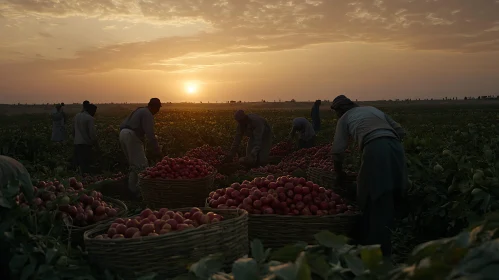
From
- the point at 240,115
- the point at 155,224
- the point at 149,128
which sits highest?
the point at 240,115

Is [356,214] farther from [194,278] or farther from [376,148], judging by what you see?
[194,278]

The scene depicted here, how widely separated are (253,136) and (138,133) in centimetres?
269

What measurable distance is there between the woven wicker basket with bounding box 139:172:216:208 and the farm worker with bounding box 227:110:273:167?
3.01 metres

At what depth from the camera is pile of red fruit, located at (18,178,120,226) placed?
394 centimetres

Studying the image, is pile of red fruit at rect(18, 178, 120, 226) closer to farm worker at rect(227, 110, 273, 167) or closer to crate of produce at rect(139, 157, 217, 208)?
crate of produce at rect(139, 157, 217, 208)

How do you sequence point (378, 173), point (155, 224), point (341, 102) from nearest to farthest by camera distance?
point (155, 224) → point (378, 173) → point (341, 102)

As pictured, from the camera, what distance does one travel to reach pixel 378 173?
501 cm

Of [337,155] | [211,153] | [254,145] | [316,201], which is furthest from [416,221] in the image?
[211,153]

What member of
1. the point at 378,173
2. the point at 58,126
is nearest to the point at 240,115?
the point at 378,173

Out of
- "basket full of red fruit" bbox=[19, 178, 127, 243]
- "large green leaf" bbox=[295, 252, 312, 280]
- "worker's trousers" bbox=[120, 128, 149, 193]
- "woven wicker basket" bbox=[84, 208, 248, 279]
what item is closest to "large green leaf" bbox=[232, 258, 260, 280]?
"large green leaf" bbox=[295, 252, 312, 280]

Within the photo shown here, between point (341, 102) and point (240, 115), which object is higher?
point (341, 102)

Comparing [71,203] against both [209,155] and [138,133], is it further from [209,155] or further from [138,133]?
[209,155]

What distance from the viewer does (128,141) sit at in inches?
333

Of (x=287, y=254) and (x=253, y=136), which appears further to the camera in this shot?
(x=253, y=136)
